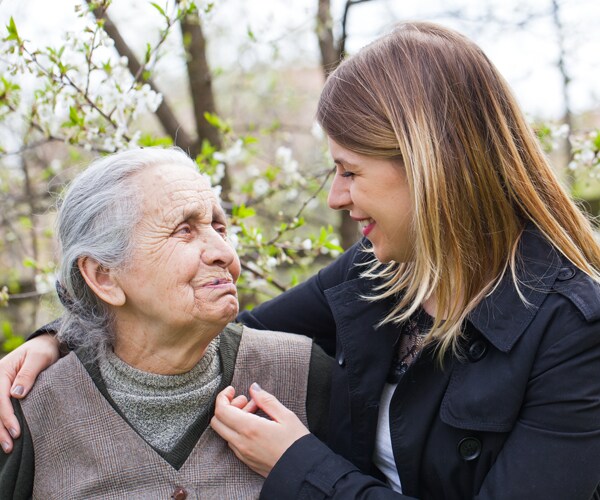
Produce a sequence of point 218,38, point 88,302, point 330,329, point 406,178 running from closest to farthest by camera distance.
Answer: point 406,178, point 88,302, point 330,329, point 218,38

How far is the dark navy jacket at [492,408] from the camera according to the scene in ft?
5.55

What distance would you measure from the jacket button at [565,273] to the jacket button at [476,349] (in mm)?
276

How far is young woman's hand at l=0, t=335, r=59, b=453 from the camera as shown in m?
1.94

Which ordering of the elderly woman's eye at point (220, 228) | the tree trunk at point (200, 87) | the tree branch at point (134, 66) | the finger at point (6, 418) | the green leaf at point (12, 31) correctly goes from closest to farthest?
1. the finger at point (6, 418)
2. the elderly woman's eye at point (220, 228)
3. the green leaf at point (12, 31)
4. the tree branch at point (134, 66)
5. the tree trunk at point (200, 87)

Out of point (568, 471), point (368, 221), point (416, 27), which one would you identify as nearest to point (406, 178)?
point (368, 221)

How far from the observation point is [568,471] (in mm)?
1683

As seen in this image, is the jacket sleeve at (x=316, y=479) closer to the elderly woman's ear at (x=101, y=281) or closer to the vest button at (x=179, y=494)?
the vest button at (x=179, y=494)

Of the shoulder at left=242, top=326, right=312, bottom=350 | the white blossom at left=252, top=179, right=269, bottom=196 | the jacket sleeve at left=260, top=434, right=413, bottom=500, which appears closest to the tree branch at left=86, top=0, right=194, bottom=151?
the white blossom at left=252, top=179, right=269, bottom=196

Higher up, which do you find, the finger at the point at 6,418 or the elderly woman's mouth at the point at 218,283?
the elderly woman's mouth at the point at 218,283

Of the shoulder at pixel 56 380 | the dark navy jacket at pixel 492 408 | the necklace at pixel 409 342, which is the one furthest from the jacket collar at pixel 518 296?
the shoulder at pixel 56 380

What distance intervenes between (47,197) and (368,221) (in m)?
3.55

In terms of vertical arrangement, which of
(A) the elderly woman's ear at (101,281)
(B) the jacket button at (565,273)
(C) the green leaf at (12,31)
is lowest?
(B) the jacket button at (565,273)

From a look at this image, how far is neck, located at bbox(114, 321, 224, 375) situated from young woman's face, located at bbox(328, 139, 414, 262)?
0.56 metres

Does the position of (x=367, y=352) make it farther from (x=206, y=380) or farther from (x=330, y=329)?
(x=206, y=380)
